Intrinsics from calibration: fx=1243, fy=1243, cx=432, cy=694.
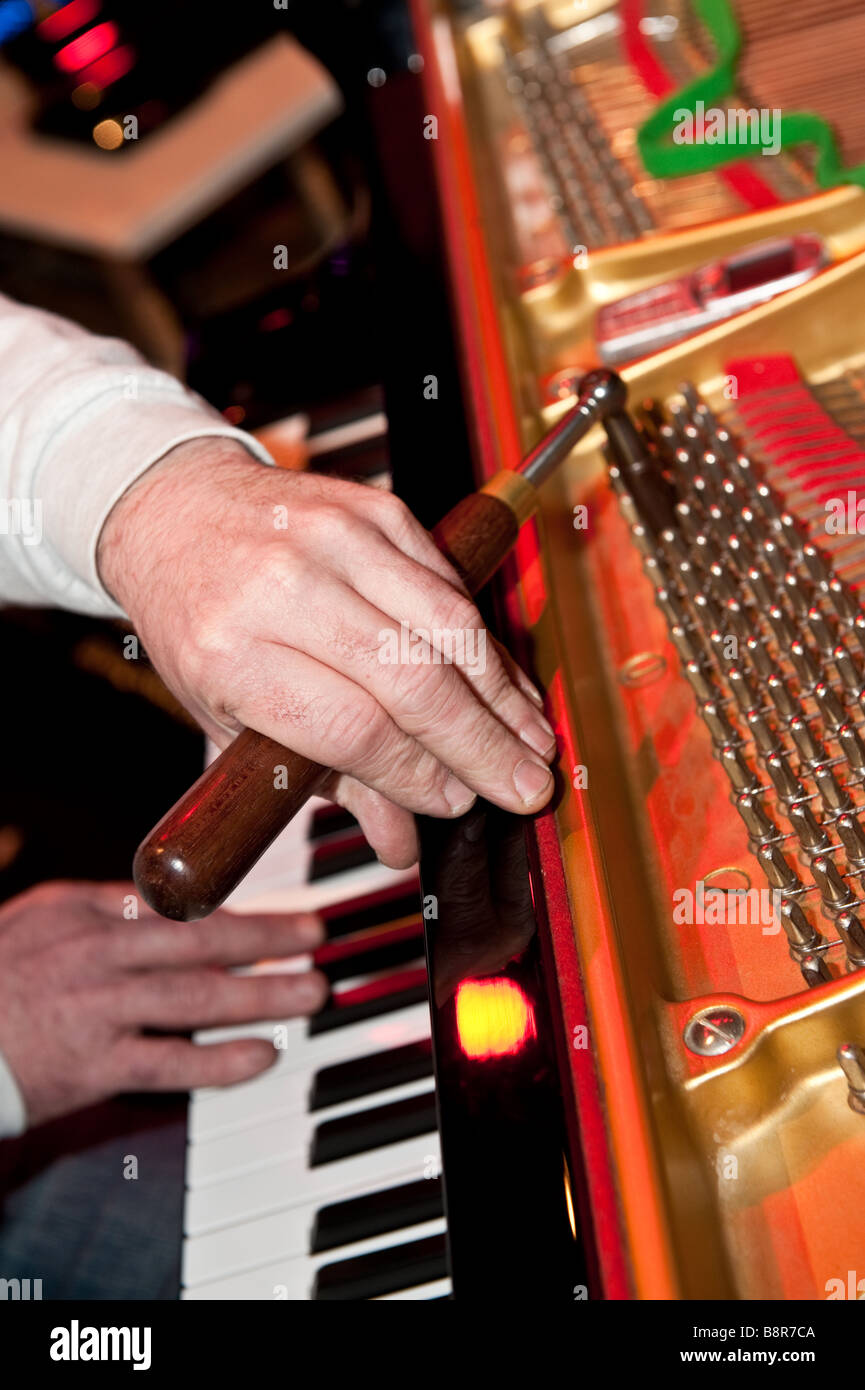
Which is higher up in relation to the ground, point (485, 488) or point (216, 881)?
point (485, 488)

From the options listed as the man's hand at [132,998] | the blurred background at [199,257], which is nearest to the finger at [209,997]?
the man's hand at [132,998]

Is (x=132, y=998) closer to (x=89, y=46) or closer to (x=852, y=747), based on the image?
(x=852, y=747)

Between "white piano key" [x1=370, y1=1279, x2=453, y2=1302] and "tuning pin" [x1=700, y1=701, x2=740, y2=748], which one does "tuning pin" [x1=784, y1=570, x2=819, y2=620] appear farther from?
"white piano key" [x1=370, y1=1279, x2=453, y2=1302]

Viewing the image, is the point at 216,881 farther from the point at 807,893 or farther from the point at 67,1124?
the point at 67,1124

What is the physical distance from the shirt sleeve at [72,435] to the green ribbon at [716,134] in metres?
0.98

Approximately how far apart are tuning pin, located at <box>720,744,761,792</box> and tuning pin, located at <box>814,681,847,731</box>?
0.10 meters

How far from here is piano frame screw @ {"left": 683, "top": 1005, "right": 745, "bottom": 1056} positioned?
112 centimetres

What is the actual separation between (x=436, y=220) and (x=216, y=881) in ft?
4.48

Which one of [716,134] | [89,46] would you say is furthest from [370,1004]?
[89,46]

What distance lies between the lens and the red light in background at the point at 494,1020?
111cm

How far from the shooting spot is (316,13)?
8.86ft

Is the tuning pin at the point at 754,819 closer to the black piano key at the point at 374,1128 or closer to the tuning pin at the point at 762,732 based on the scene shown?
the tuning pin at the point at 762,732
